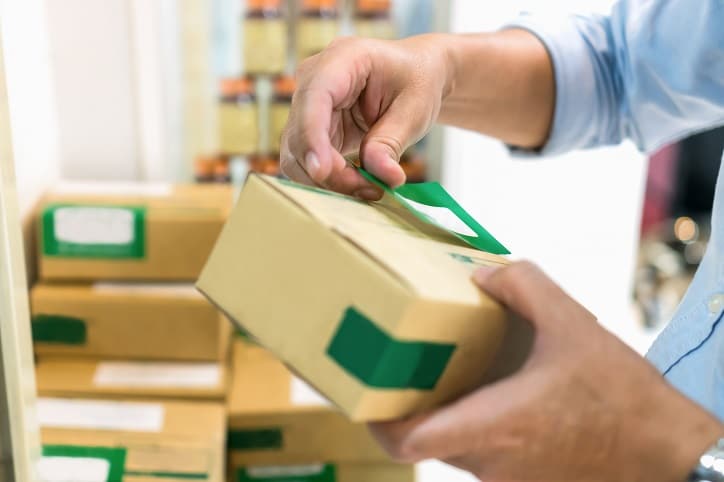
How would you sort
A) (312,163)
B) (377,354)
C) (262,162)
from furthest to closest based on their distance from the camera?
(262,162), (312,163), (377,354)

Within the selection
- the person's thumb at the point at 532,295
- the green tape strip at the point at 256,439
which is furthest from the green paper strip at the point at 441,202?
the green tape strip at the point at 256,439

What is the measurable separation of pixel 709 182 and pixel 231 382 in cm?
180

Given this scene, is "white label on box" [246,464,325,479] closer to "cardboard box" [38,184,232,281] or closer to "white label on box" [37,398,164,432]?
"white label on box" [37,398,164,432]

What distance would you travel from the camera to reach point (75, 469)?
993 mm

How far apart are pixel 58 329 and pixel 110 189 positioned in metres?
0.30

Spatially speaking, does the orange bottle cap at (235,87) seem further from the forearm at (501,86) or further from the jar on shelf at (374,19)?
the forearm at (501,86)

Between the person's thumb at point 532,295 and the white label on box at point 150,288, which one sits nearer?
the person's thumb at point 532,295

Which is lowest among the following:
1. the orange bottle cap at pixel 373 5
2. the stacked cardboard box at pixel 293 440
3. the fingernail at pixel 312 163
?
the stacked cardboard box at pixel 293 440

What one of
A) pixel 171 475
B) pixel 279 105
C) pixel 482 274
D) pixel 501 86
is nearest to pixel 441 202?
pixel 482 274

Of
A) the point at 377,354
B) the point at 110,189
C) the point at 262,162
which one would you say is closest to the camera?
the point at 377,354

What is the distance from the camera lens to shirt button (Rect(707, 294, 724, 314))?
1.96 feet

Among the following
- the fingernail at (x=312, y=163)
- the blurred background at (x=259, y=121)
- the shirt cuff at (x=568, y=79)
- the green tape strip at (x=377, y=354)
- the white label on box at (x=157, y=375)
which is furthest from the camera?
the blurred background at (x=259, y=121)

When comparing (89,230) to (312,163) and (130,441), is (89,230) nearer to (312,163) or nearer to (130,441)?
(130,441)

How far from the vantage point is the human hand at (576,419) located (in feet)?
1.37
